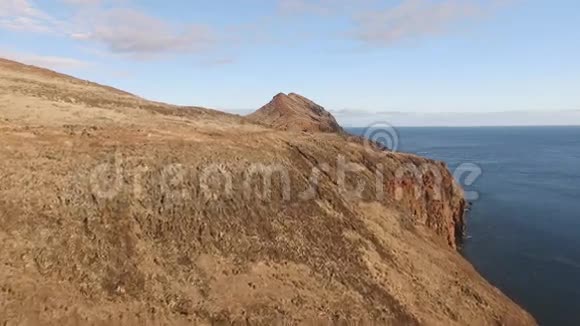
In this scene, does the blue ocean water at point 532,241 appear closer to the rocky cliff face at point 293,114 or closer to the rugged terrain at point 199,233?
the rugged terrain at point 199,233

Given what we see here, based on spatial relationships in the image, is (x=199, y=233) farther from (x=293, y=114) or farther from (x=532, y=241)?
(x=293, y=114)

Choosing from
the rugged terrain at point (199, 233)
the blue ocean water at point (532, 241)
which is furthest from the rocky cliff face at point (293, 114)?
the rugged terrain at point (199, 233)

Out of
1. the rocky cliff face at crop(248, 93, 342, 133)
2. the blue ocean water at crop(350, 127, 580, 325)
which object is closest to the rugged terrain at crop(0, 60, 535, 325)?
the blue ocean water at crop(350, 127, 580, 325)

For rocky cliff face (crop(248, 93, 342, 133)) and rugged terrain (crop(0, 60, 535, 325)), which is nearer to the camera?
rugged terrain (crop(0, 60, 535, 325))

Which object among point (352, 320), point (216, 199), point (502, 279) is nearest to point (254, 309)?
point (352, 320)

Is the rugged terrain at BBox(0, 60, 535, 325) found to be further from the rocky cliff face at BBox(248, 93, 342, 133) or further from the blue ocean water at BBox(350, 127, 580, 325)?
the rocky cliff face at BBox(248, 93, 342, 133)
